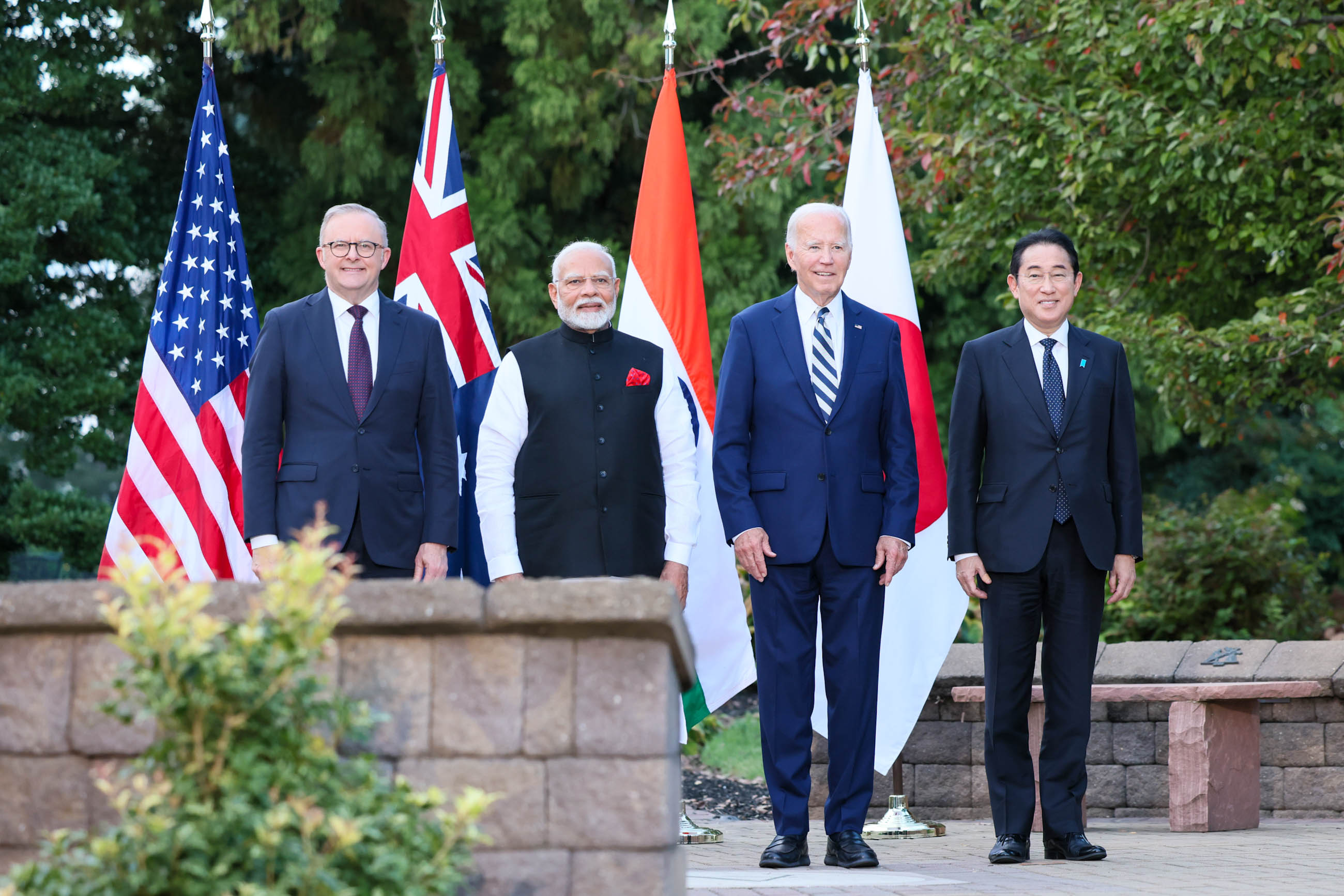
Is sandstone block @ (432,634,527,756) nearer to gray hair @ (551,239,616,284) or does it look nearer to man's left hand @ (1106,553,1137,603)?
gray hair @ (551,239,616,284)

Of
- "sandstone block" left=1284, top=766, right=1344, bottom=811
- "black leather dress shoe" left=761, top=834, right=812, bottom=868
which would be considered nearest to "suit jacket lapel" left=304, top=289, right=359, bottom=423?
"black leather dress shoe" left=761, top=834, right=812, bottom=868

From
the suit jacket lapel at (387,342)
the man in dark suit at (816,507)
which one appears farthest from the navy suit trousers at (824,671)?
the suit jacket lapel at (387,342)

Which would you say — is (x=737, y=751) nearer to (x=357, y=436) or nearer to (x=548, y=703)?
(x=357, y=436)

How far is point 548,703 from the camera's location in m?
2.41

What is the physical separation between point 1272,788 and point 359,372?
438cm

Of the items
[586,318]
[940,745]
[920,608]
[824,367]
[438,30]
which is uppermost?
[438,30]

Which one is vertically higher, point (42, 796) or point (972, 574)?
point (972, 574)

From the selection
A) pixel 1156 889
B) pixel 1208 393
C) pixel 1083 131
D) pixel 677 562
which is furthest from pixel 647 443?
pixel 1208 393

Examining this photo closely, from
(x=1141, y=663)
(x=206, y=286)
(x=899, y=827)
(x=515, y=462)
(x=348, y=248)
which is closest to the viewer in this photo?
(x=348, y=248)

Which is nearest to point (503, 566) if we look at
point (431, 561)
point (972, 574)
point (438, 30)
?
point (431, 561)

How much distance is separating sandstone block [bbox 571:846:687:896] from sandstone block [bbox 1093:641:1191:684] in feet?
14.6

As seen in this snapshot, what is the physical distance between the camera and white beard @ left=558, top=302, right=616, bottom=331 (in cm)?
438

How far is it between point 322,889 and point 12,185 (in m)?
11.0

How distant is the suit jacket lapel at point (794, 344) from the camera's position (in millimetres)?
4379
